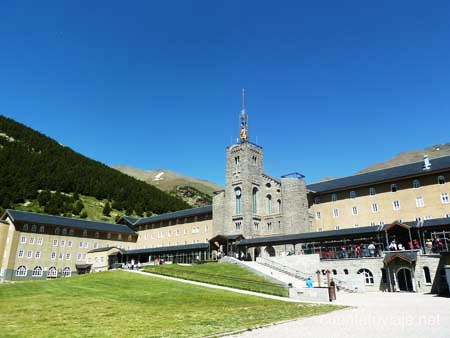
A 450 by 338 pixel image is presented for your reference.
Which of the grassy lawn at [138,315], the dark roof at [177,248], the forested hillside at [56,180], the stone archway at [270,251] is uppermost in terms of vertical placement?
the forested hillside at [56,180]

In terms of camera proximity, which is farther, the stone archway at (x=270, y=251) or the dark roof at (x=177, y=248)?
the dark roof at (x=177, y=248)

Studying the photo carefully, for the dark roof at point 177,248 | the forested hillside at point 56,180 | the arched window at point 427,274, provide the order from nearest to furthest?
the arched window at point 427,274, the dark roof at point 177,248, the forested hillside at point 56,180

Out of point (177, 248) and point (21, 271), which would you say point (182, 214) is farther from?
point (21, 271)

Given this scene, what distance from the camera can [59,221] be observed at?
2717 inches

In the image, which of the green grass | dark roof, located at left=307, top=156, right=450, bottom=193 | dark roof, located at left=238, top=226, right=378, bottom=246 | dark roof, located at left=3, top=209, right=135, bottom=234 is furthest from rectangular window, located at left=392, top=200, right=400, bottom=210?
dark roof, located at left=3, top=209, right=135, bottom=234

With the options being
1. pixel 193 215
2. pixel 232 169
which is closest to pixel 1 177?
pixel 193 215

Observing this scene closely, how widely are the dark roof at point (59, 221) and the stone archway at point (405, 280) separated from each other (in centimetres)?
5960

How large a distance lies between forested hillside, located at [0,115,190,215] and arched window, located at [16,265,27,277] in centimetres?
3818

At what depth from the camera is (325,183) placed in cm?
5906

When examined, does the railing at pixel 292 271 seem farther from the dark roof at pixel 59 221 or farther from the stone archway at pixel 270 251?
the dark roof at pixel 59 221

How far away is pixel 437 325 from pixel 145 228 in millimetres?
73908

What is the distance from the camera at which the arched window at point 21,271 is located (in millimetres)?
61737

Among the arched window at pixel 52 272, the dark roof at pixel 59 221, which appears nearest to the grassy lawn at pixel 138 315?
the dark roof at pixel 59 221

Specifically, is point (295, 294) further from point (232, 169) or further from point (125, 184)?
point (125, 184)
